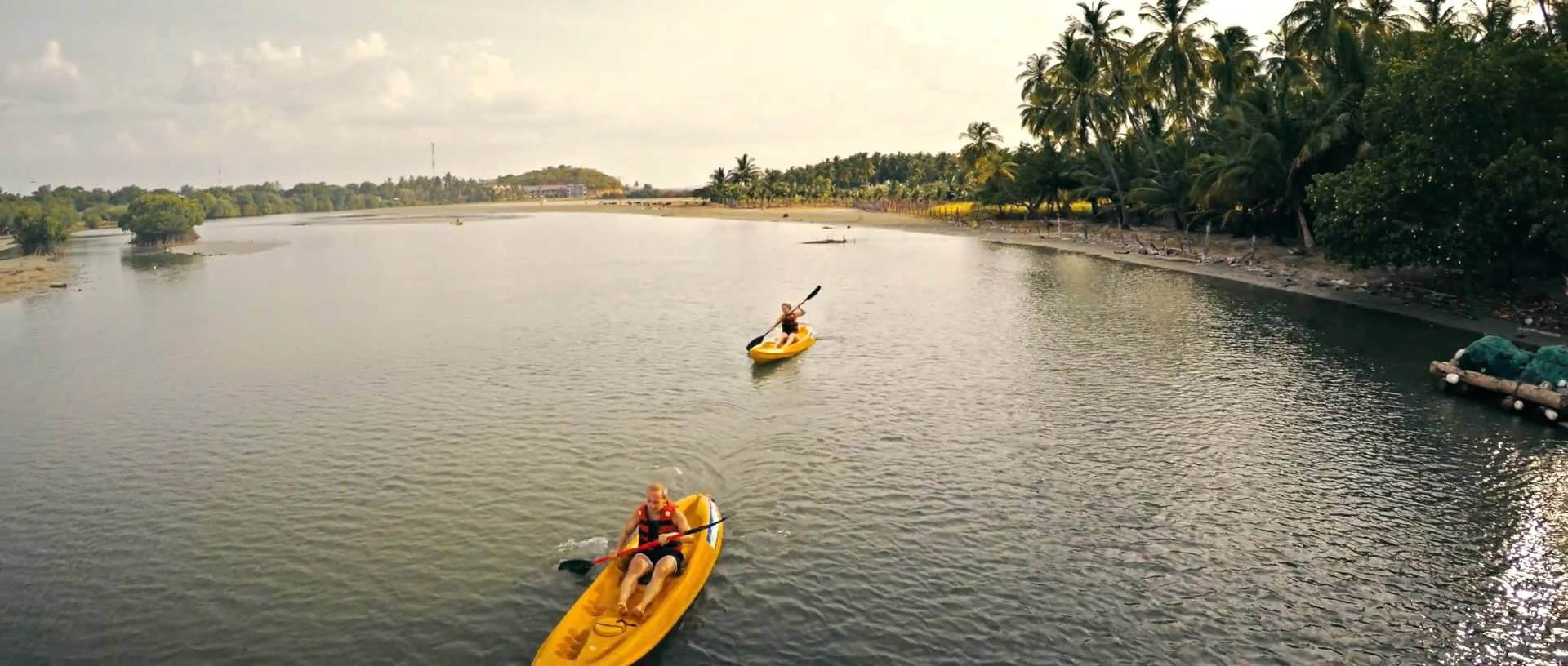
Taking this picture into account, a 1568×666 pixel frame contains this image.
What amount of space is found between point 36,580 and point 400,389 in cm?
1343

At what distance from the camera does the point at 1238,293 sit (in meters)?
43.5

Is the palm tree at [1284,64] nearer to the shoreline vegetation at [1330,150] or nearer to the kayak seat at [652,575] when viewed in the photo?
the shoreline vegetation at [1330,150]

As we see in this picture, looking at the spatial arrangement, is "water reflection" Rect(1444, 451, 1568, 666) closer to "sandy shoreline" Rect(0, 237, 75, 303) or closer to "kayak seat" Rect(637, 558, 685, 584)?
"kayak seat" Rect(637, 558, 685, 584)

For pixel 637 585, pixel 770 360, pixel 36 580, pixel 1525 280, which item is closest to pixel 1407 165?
pixel 1525 280

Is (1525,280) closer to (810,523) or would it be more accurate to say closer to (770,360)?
(770,360)

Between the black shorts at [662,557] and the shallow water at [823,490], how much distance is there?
2.62 feet

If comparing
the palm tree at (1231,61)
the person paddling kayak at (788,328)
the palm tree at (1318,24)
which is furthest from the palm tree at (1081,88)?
the person paddling kayak at (788,328)

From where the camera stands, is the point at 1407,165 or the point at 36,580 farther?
the point at 1407,165

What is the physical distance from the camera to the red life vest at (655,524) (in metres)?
14.2

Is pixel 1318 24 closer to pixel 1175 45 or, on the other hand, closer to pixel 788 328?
pixel 1175 45

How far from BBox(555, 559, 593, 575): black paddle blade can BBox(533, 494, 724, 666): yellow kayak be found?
0.27m

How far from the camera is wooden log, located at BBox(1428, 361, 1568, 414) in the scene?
21250 mm

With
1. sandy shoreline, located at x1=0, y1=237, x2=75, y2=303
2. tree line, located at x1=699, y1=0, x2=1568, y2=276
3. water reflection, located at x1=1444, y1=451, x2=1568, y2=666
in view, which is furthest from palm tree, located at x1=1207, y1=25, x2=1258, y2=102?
sandy shoreline, located at x1=0, y1=237, x2=75, y2=303

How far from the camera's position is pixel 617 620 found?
40.2 feet
